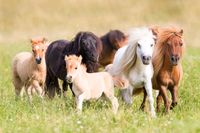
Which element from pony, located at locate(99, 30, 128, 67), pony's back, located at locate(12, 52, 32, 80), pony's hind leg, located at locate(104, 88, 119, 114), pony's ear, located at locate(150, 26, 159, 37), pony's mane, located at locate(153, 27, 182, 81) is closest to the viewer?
pony's hind leg, located at locate(104, 88, 119, 114)

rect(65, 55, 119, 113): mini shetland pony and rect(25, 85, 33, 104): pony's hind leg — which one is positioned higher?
rect(65, 55, 119, 113): mini shetland pony

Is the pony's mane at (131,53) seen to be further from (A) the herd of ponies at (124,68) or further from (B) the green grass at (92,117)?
(B) the green grass at (92,117)

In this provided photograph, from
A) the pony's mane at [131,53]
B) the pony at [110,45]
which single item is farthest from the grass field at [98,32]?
the pony at [110,45]

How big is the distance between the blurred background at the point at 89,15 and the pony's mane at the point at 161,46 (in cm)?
2137

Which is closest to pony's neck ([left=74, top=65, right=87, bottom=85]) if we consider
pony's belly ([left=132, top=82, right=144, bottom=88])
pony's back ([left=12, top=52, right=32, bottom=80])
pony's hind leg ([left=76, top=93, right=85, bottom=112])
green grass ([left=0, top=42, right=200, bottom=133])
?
pony's hind leg ([left=76, top=93, right=85, bottom=112])

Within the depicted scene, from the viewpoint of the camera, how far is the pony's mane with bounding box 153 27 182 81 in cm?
1102

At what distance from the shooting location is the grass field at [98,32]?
29.6ft

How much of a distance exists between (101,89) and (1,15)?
1007 inches

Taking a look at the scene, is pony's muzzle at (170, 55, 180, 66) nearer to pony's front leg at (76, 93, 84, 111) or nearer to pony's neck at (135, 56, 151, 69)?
pony's neck at (135, 56, 151, 69)

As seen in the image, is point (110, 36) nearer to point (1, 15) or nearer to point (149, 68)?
point (149, 68)

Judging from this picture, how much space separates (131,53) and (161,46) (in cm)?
54

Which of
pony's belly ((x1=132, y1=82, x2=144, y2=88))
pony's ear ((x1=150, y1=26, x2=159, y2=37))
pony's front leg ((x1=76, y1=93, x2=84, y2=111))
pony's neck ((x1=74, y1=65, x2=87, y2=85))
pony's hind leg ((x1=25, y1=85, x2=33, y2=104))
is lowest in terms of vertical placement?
pony's hind leg ((x1=25, y1=85, x2=33, y2=104))

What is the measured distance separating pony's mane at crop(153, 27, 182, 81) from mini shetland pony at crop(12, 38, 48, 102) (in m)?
1.97

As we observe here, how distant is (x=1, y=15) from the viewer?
117 feet
